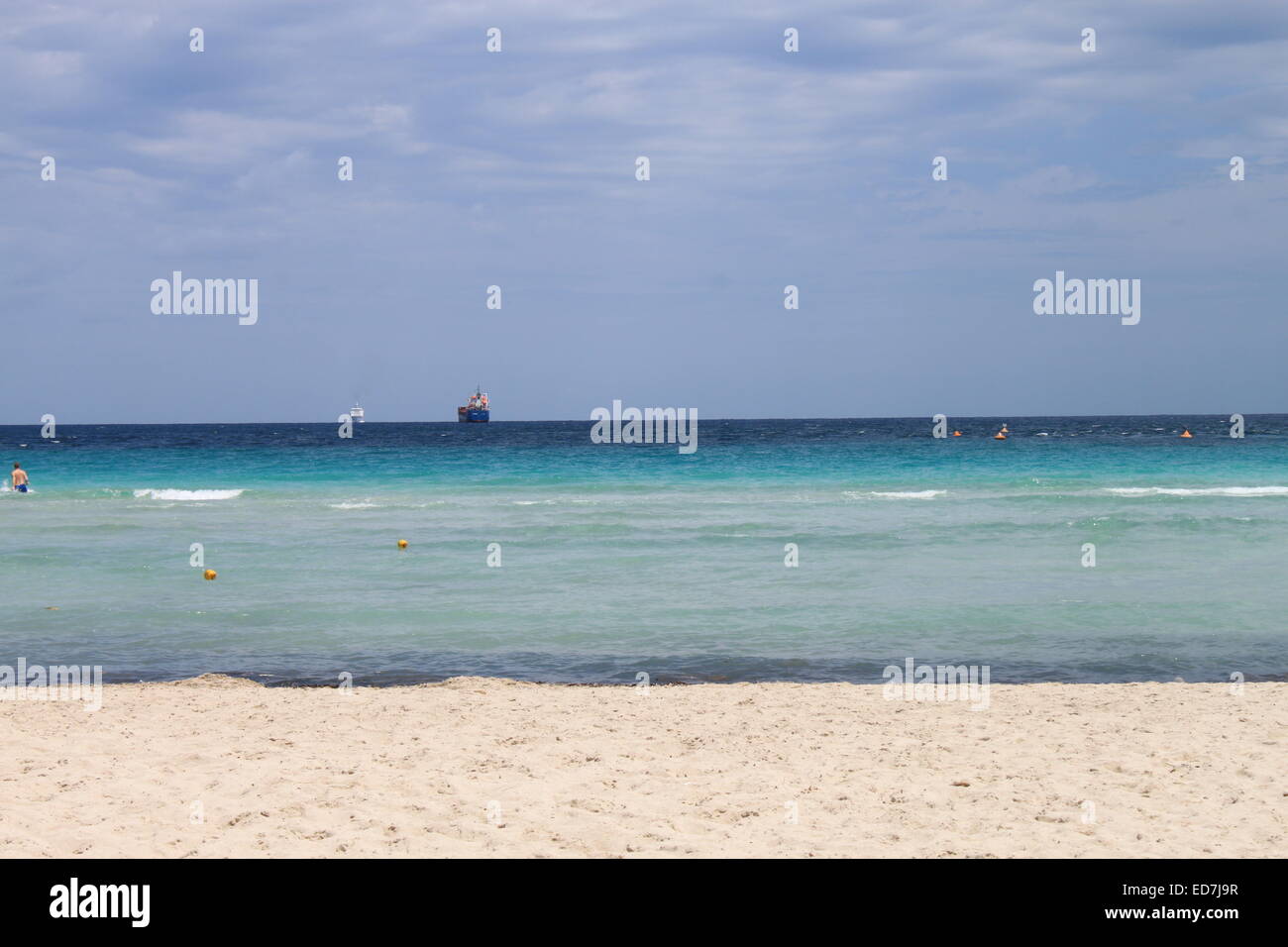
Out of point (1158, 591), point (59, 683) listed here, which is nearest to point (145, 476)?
point (59, 683)

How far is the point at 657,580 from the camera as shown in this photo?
15641 mm

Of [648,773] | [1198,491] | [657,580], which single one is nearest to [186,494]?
[657,580]

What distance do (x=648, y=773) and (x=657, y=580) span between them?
28.9ft

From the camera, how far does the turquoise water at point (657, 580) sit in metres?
11.1

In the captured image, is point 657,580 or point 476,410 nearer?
point 657,580

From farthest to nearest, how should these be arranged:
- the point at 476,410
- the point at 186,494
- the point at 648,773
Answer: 1. the point at 476,410
2. the point at 186,494
3. the point at 648,773

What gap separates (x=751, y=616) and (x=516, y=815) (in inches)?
289

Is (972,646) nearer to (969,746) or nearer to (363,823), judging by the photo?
(969,746)

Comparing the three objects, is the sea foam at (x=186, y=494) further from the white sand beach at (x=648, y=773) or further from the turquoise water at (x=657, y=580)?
the white sand beach at (x=648, y=773)

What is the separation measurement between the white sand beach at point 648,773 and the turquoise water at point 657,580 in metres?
1.54

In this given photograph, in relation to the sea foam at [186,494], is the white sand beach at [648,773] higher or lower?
lower

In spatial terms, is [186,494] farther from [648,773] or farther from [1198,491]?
[648,773]

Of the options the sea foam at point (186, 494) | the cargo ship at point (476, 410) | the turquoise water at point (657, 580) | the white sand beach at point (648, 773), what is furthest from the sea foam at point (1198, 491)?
the cargo ship at point (476, 410)

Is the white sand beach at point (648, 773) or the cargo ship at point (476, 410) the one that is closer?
the white sand beach at point (648, 773)
